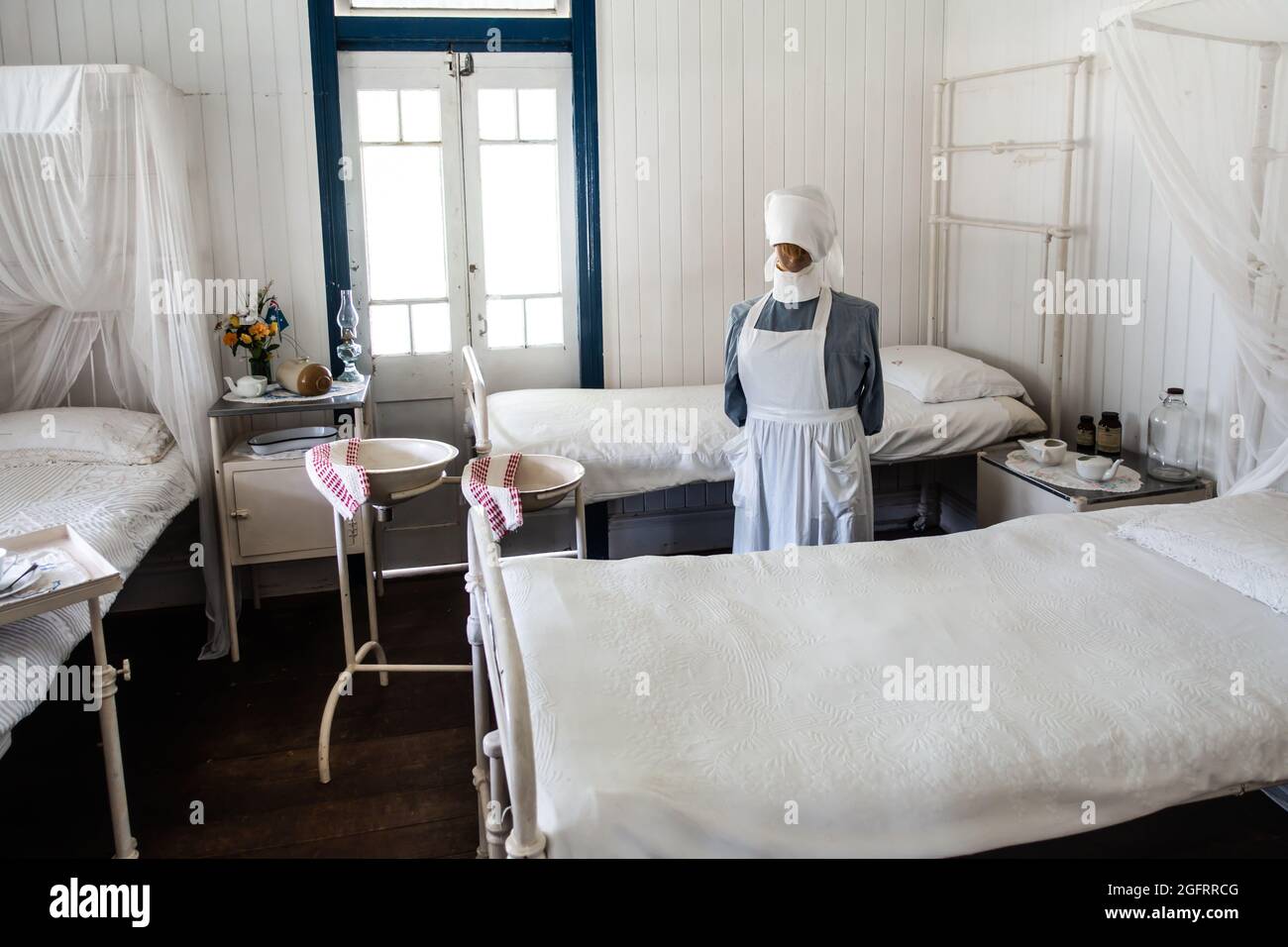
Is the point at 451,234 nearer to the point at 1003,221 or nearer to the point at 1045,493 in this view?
the point at 1003,221

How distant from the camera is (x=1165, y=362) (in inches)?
155

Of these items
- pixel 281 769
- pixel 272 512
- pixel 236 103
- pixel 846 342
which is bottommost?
pixel 281 769

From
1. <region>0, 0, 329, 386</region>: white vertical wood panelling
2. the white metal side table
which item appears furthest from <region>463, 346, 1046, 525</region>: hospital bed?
the white metal side table

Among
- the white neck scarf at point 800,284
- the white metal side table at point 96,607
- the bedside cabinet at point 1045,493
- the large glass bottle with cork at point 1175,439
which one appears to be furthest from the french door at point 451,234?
the large glass bottle with cork at point 1175,439

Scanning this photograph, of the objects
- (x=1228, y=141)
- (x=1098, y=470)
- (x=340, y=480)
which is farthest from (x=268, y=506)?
(x=1228, y=141)

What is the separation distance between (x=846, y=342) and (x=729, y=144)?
183 cm

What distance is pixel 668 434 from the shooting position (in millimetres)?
4422

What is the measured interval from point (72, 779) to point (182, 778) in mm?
323

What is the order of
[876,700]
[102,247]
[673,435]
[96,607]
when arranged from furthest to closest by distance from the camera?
[673,435] < [102,247] < [96,607] < [876,700]

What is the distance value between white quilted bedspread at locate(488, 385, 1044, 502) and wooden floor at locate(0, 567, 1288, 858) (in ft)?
2.66

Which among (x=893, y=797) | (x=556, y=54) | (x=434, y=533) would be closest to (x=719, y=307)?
(x=556, y=54)

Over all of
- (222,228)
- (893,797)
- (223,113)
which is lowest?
(893,797)

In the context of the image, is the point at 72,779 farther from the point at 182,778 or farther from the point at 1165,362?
the point at 1165,362

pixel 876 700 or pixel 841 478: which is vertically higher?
pixel 841 478
